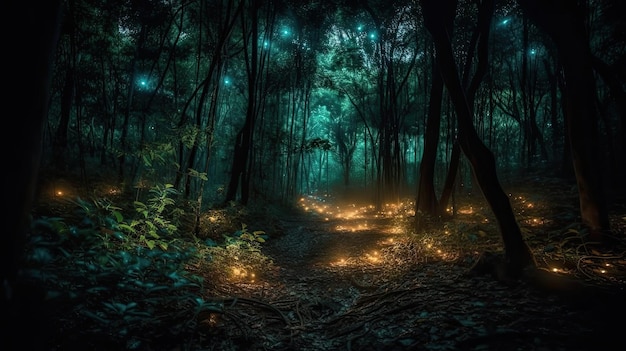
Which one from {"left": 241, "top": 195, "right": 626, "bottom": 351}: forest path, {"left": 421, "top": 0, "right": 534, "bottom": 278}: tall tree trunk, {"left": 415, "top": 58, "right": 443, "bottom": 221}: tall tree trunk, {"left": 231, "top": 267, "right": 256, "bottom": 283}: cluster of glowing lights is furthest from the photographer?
{"left": 415, "top": 58, "right": 443, "bottom": 221}: tall tree trunk

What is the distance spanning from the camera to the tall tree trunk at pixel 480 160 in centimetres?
416

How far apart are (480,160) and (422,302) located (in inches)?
83.7

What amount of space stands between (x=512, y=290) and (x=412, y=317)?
132cm

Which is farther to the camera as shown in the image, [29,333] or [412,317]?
[412,317]

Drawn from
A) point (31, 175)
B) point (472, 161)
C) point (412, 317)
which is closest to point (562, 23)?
point (472, 161)

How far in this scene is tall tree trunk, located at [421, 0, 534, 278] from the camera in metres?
4.16

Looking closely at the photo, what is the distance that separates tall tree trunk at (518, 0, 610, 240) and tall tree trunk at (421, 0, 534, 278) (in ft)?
6.97

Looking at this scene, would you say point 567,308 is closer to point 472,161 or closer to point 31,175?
point 472,161

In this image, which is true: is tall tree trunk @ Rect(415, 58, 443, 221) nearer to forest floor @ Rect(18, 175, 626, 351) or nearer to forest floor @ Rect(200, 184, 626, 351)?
forest floor @ Rect(18, 175, 626, 351)

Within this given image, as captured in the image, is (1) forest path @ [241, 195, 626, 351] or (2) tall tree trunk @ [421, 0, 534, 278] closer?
(1) forest path @ [241, 195, 626, 351]

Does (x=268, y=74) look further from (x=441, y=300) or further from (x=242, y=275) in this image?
(x=441, y=300)

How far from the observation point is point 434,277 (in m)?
4.93

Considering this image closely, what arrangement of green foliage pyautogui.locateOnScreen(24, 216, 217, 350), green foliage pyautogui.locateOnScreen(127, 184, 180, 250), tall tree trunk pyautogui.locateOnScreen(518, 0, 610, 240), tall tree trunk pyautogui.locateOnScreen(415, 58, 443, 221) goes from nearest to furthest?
green foliage pyautogui.locateOnScreen(24, 216, 217, 350) → green foliage pyautogui.locateOnScreen(127, 184, 180, 250) → tall tree trunk pyautogui.locateOnScreen(518, 0, 610, 240) → tall tree trunk pyautogui.locateOnScreen(415, 58, 443, 221)

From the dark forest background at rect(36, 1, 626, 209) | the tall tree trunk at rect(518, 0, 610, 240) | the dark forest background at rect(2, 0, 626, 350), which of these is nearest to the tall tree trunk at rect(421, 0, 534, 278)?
the dark forest background at rect(2, 0, 626, 350)
